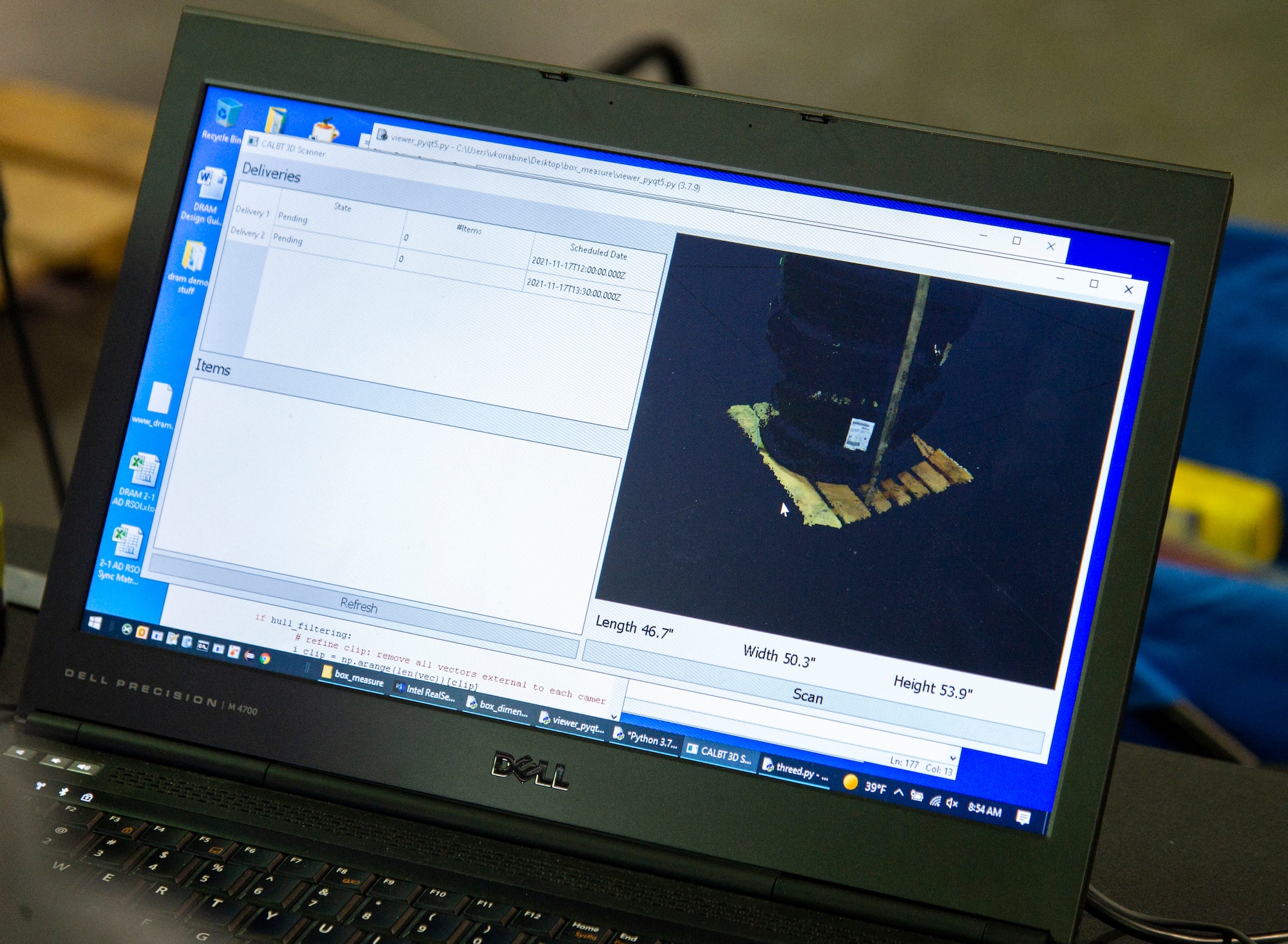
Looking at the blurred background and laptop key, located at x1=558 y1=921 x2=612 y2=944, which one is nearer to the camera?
laptop key, located at x1=558 y1=921 x2=612 y2=944

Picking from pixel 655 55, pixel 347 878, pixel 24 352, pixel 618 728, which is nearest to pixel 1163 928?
pixel 618 728

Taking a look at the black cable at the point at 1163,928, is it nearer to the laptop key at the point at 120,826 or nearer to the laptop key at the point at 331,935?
the laptop key at the point at 331,935

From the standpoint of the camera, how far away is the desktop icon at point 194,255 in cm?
61

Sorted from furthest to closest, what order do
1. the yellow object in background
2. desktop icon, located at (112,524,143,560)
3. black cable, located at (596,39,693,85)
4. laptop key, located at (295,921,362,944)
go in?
the yellow object in background → black cable, located at (596,39,693,85) → desktop icon, located at (112,524,143,560) → laptop key, located at (295,921,362,944)

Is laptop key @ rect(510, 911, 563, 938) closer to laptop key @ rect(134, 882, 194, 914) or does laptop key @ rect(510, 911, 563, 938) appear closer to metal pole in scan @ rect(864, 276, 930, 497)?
laptop key @ rect(134, 882, 194, 914)

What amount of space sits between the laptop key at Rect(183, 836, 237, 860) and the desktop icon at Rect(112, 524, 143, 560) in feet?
0.52

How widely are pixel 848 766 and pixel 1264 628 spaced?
3.63 ft

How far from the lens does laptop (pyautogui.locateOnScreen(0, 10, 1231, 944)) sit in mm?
536

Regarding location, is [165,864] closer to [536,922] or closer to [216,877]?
[216,877]

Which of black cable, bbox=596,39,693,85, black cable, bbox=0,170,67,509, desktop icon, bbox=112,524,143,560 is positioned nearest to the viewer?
desktop icon, bbox=112,524,143,560

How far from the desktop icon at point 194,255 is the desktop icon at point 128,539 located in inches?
5.8

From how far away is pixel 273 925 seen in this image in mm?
505

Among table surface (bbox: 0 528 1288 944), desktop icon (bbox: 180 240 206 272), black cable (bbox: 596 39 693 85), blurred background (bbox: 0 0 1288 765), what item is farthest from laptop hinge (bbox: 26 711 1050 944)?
blurred background (bbox: 0 0 1288 765)

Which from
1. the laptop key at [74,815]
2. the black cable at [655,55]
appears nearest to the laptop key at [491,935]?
the laptop key at [74,815]
